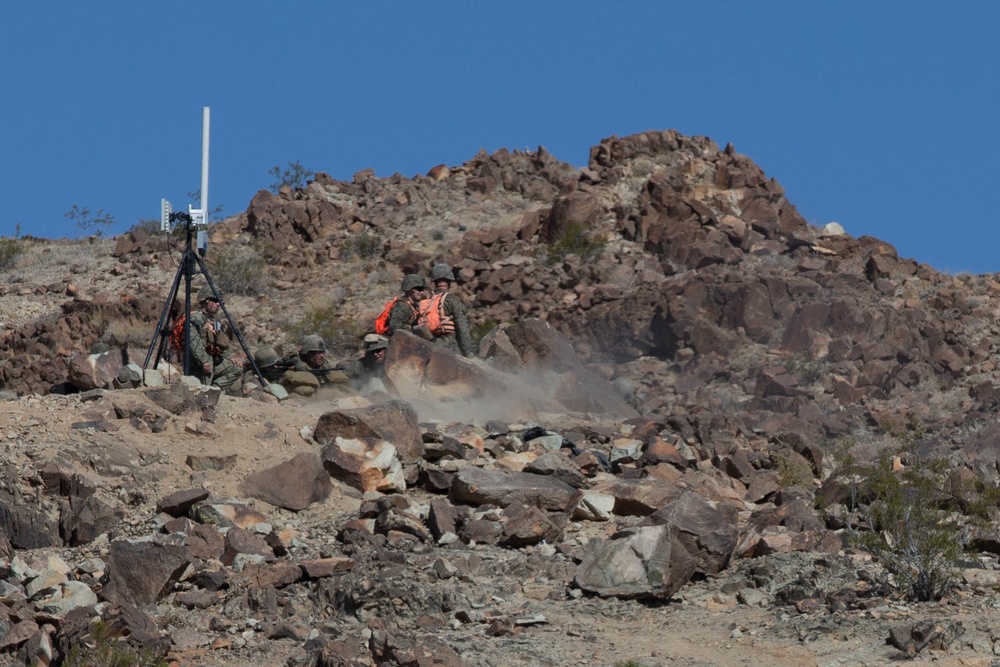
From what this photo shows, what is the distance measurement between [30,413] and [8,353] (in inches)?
417

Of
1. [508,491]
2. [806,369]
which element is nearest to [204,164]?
[508,491]

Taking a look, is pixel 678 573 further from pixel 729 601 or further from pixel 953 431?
pixel 953 431

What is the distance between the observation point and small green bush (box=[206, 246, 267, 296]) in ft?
78.8

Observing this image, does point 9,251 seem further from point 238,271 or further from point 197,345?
point 197,345

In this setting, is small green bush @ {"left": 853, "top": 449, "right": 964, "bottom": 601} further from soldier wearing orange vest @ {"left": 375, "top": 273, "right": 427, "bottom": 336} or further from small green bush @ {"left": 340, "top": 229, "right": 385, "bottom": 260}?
small green bush @ {"left": 340, "top": 229, "right": 385, "bottom": 260}

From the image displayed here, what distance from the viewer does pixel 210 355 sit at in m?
13.7

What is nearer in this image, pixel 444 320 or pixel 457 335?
pixel 457 335

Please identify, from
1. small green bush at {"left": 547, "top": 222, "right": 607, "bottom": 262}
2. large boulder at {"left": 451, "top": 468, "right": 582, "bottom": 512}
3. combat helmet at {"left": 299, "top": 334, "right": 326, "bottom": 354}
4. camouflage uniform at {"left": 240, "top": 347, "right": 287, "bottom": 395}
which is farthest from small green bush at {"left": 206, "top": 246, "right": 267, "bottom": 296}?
large boulder at {"left": 451, "top": 468, "right": 582, "bottom": 512}

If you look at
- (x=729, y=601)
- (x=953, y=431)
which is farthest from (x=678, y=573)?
(x=953, y=431)

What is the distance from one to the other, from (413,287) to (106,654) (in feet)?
26.7

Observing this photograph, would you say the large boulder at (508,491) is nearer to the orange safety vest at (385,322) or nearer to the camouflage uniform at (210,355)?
the camouflage uniform at (210,355)

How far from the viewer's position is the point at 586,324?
20422 mm

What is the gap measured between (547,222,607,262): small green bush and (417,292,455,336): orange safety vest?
8298 millimetres

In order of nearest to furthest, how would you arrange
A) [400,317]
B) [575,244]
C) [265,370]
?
[265,370]
[400,317]
[575,244]
